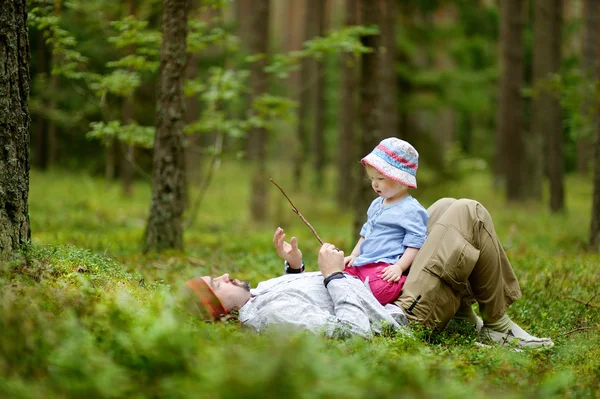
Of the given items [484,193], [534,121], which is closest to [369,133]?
[534,121]

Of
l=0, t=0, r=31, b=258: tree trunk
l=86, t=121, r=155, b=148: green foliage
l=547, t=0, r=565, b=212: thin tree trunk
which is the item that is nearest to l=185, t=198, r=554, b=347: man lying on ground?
l=0, t=0, r=31, b=258: tree trunk

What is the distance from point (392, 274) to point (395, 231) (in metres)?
0.35

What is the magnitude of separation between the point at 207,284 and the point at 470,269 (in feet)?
6.49

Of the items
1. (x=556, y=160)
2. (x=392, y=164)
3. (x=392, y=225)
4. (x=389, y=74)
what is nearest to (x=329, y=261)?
(x=392, y=225)

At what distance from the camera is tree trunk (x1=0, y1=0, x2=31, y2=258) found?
4.62m

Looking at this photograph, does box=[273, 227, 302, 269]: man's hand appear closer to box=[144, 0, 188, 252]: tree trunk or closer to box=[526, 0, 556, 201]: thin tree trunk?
box=[144, 0, 188, 252]: tree trunk

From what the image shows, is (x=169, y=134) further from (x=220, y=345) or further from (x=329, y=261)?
(x=220, y=345)

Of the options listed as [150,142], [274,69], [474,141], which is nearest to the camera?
[150,142]

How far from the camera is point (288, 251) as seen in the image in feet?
17.1

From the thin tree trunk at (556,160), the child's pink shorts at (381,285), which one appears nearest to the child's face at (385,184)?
the child's pink shorts at (381,285)

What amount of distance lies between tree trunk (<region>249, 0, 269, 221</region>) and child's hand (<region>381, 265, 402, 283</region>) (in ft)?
30.2

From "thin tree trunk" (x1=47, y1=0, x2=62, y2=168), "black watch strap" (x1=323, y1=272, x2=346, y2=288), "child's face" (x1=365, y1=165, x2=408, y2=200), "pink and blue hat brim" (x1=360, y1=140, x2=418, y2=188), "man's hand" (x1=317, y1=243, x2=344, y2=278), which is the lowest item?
"thin tree trunk" (x1=47, y1=0, x2=62, y2=168)

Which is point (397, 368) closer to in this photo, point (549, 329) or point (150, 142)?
point (549, 329)

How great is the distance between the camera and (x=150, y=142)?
30.1 feet
